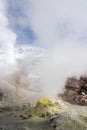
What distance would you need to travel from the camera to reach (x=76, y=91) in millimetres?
32812

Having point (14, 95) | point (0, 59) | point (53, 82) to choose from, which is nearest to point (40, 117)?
point (14, 95)

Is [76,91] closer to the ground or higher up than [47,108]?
higher up

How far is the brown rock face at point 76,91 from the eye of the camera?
30625 mm

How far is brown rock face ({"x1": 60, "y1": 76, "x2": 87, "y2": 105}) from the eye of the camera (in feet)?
100

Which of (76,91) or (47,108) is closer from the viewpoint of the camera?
(47,108)

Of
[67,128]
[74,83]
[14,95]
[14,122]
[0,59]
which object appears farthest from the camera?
[0,59]

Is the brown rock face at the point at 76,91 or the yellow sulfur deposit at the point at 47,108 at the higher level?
the brown rock face at the point at 76,91

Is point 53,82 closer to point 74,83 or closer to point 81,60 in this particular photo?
point 74,83

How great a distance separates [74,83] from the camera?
1345 inches

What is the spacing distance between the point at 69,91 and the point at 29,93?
3.90 m

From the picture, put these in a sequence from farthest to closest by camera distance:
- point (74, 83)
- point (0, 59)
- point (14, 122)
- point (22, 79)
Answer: point (0, 59) < point (22, 79) < point (74, 83) < point (14, 122)

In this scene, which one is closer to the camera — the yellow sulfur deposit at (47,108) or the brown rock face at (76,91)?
the yellow sulfur deposit at (47,108)

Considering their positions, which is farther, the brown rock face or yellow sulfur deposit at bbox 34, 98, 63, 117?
the brown rock face

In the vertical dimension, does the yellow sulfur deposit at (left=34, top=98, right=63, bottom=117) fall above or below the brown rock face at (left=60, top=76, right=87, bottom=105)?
below
